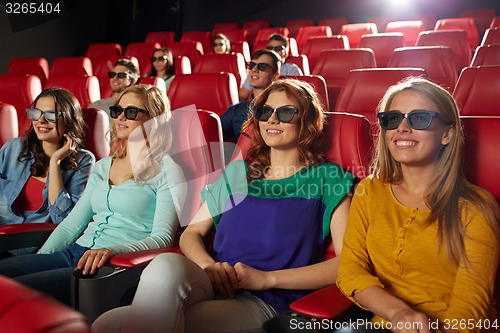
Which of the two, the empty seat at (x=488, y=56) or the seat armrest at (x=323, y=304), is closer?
the seat armrest at (x=323, y=304)

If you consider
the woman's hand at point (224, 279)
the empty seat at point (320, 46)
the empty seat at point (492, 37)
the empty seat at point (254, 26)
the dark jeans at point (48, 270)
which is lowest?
the dark jeans at point (48, 270)

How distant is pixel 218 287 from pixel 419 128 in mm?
663

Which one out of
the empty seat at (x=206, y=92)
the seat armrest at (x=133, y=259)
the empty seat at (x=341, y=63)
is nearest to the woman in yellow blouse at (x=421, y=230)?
the seat armrest at (x=133, y=259)

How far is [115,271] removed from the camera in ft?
4.57

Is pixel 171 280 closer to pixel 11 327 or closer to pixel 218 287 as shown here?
pixel 218 287

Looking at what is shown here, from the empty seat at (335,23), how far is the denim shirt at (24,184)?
21.1 feet

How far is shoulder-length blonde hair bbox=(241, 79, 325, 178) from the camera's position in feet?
5.19

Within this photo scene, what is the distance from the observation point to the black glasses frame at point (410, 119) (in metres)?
1.26

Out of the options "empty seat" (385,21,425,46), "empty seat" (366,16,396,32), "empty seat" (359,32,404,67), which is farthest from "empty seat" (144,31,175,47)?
"empty seat" (359,32,404,67)

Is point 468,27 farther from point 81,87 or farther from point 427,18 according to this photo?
point 81,87

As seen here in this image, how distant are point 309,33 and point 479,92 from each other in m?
5.02

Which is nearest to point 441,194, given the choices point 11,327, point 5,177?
point 11,327

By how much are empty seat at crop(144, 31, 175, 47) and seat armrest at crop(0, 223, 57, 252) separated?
22.1 ft

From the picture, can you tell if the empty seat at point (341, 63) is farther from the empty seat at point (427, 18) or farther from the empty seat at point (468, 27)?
the empty seat at point (427, 18)
